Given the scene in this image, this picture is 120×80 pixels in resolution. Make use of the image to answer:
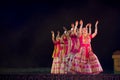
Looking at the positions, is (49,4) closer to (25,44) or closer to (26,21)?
(26,21)

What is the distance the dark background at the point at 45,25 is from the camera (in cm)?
985

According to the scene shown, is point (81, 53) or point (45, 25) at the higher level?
point (45, 25)

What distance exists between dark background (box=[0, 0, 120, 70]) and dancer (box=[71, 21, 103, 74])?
2.70 meters

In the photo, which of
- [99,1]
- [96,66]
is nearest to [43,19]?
[99,1]

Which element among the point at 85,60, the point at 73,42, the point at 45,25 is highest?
the point at 45,25

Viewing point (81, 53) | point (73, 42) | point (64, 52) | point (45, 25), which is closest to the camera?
point (81, 53)

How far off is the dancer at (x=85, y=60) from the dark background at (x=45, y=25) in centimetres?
270

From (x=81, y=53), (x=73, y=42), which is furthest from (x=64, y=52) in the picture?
(x=81, y=53)

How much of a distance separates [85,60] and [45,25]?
337cm

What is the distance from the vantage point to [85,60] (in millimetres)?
7266

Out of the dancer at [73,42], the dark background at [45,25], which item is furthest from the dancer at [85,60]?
the dark background at [45,25]

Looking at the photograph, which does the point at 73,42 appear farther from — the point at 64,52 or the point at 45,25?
the point at 45,25

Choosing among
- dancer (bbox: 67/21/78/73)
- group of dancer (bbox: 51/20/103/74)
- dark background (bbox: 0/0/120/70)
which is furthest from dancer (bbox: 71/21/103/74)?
dark background (bbox: 0/0/120/70)

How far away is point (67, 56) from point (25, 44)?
9.62 ft
